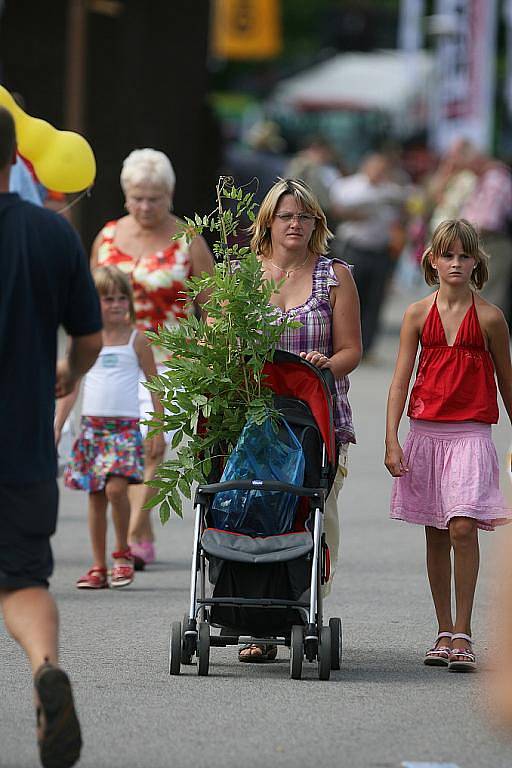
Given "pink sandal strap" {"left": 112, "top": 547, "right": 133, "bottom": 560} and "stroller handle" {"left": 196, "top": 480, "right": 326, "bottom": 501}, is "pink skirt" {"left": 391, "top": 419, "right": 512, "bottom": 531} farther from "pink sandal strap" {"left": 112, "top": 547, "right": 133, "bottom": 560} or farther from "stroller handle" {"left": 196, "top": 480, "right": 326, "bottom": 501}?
"pink sandal strap" {"left": 112, "top": 547, "right": 133, "bottom": 560}

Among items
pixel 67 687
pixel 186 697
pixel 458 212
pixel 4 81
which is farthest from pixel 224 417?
pixel 4 81

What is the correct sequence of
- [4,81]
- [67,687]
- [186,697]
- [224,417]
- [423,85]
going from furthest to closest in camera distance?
[423,85] < [4,81] < [224,417] < [186,697] < [67,687]

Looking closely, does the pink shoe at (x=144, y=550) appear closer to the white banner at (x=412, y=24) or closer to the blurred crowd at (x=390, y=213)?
the blurred crowd at (x=390, y=213)

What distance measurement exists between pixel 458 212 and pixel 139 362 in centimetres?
1047

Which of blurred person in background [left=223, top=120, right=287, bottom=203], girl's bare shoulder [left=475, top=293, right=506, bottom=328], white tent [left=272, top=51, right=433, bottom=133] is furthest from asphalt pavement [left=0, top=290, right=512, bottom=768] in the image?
white tent [left=272, top=51, right=433, bottom=133]

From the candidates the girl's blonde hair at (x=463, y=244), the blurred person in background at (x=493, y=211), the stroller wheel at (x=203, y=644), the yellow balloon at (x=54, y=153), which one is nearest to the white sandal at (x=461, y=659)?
the stroller wheel at (x=203, y=644)

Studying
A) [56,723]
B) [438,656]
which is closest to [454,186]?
[438,656]

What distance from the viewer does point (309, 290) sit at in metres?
7.27

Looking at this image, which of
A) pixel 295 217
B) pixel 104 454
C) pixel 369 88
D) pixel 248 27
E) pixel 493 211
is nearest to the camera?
pixel 295 217

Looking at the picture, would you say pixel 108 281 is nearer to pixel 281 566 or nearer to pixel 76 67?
pixel 281 566

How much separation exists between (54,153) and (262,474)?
101 inches

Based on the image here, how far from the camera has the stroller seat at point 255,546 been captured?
6691 mm

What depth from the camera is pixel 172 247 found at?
9.37 metres

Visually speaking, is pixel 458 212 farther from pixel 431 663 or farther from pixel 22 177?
pixel 431 663
